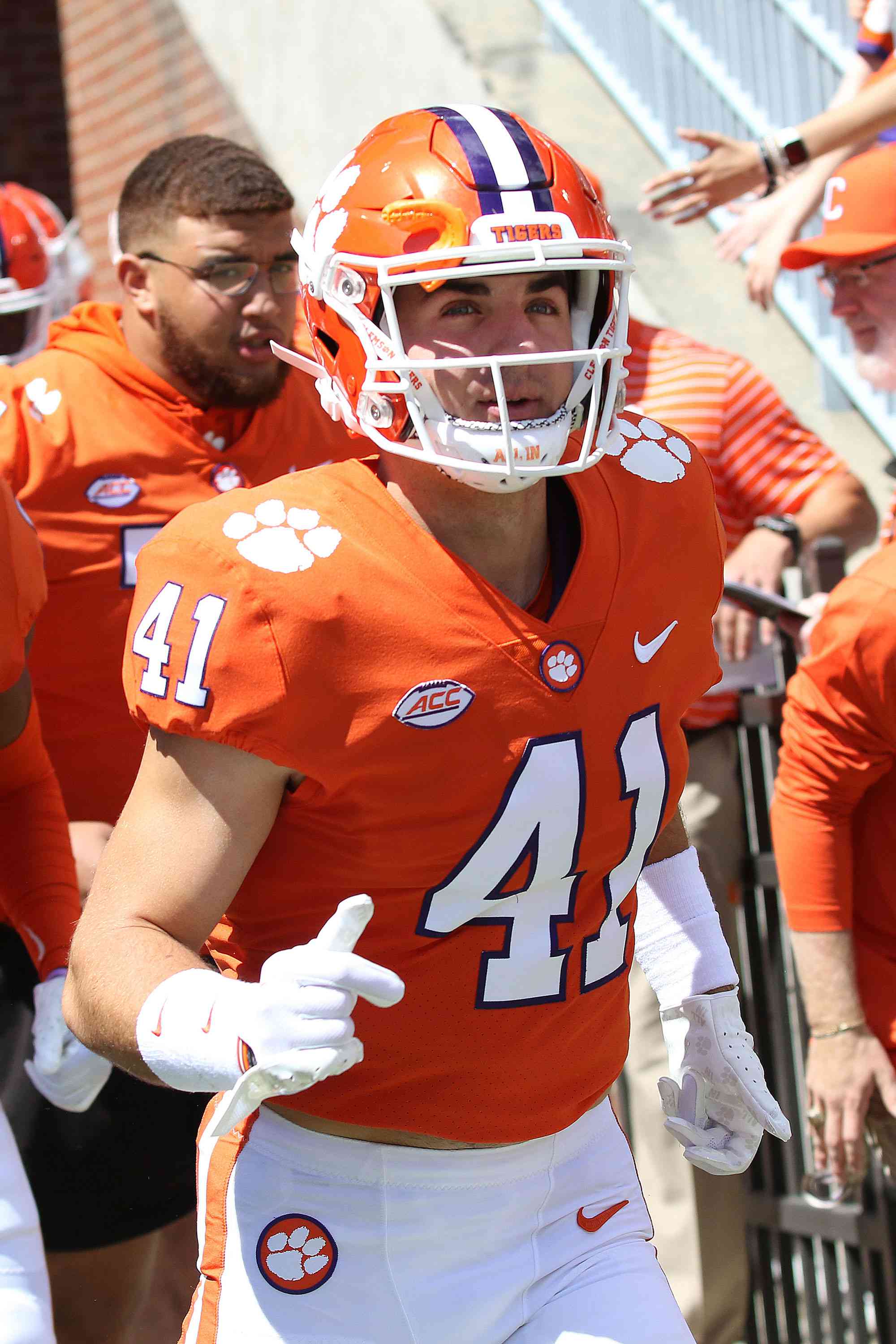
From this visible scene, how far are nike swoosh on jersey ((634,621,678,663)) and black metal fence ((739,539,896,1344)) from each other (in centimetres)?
183

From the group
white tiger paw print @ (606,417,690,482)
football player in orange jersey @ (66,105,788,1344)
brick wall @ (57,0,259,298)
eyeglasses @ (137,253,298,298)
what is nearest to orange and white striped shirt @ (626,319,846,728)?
eyeglasses @ (137,253,298,298)

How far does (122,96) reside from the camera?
9.32m

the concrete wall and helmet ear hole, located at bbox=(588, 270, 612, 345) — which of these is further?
the concrete wall

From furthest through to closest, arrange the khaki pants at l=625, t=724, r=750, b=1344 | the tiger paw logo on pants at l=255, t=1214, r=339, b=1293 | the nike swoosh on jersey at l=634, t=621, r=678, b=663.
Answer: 1. the khaki pants at l=625, t=724, r=750, b=1344
2. the nike swoosh on jersey at l=634, t=621, r=678, b=663
3. the tiger paw logo on pants at l=255, t=1214, r=339, b=1293

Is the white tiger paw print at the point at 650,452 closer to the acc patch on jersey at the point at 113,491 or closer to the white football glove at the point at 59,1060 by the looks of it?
the white football glove at the point at 59,1060

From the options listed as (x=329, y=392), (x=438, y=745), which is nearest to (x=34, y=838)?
(x=329, y=392)

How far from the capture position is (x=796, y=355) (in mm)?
6305

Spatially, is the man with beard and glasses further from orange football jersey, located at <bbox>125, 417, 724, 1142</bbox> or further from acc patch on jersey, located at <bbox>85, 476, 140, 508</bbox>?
orange football jersey, located at <bbox>125, 417, 724, 1142</bbox>

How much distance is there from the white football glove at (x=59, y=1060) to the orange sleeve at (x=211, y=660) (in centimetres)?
108

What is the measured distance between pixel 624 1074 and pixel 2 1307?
2281 millimetres

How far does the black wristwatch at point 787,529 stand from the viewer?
14.2ft

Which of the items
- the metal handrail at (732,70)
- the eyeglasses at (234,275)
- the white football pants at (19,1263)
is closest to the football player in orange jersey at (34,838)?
the white football pants at (19,1263)

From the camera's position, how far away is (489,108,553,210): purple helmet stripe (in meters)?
2.22

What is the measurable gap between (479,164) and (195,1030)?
3.74 ft
